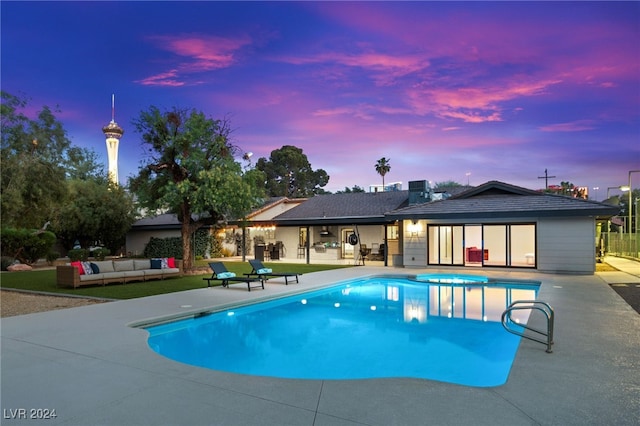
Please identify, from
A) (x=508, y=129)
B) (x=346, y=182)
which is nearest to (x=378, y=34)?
(x=508, y=129)

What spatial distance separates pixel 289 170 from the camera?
54.8 metres

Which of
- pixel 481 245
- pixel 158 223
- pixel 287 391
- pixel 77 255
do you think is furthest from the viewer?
pixel 158 223

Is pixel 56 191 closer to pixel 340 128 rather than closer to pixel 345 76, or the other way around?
pixel 345 76

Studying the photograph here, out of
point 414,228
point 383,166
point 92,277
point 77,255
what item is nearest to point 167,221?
point 77,255

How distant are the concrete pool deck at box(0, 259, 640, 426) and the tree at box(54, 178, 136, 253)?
67.2 feet

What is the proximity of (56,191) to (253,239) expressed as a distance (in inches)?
608

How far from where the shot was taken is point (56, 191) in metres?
12.2

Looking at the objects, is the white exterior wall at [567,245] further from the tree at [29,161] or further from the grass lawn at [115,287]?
the tree at [29,161]

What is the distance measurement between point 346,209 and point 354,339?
17.1 metres

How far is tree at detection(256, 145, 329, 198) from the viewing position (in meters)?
53.7

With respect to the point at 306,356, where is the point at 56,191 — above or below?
above

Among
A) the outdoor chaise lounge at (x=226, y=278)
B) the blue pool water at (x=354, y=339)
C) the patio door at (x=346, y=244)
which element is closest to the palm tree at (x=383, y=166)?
the patio door at (x=346, y=244)

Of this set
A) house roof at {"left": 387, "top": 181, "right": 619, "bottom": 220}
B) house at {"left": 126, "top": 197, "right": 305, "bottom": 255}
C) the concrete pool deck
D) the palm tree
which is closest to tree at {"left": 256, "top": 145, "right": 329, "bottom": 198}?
the palm tree

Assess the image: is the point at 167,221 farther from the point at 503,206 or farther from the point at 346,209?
the point at 503,206
